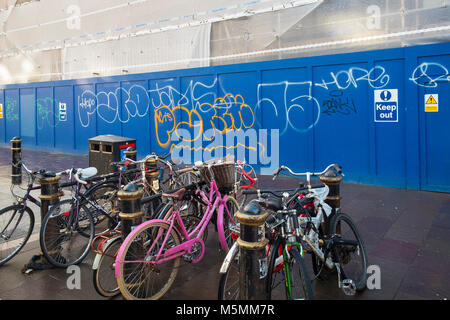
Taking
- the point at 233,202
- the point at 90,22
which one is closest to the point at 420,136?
the point at 233,202

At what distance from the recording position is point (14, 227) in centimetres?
395

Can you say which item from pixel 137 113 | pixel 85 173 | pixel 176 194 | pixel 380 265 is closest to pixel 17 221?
pixel 85 173

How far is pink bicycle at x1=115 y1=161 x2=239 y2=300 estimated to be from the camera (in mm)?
2998

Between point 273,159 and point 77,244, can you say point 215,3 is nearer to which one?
point 273,159

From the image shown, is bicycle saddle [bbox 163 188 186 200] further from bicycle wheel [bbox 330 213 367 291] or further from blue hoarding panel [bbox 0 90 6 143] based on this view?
blue hoarding panel [bbox 0 90 6 143]

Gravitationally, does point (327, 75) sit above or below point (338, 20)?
below

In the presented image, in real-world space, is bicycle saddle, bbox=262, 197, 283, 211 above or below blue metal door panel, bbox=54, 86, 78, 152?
below

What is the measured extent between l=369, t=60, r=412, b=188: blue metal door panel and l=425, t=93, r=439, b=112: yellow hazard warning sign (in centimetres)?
38

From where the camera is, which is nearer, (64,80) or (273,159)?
(273,159)

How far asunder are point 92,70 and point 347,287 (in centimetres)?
1319

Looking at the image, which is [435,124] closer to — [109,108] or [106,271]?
[106,271]

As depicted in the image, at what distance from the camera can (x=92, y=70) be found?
14.0m

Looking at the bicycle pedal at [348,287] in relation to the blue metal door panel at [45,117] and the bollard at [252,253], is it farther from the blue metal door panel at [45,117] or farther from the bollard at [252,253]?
the blue metal door panel at [45,117]

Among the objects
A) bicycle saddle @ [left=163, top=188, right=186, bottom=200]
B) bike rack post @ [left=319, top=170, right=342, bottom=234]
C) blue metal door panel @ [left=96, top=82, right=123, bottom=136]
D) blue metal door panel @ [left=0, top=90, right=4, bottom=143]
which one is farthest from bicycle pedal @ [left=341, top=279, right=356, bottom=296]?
blue metal door panel @ [left=0, top=90, right=4, bottom=143]
